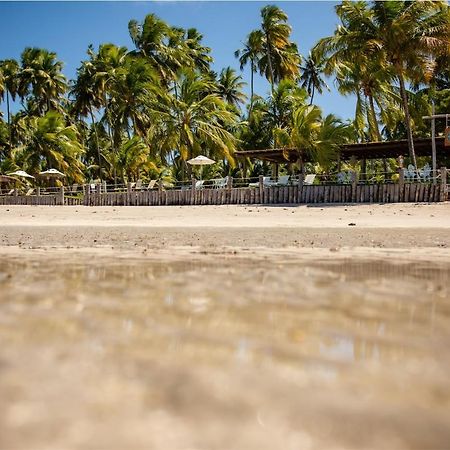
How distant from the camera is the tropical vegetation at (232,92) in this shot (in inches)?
886

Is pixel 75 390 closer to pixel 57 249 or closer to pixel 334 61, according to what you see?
pixel 57 249

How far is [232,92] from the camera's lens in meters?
42.5

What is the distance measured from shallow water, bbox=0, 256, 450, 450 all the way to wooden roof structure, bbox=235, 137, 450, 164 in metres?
19.3

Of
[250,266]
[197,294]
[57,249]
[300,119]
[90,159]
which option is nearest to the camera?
[197,294]

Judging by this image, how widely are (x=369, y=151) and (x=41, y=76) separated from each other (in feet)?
103

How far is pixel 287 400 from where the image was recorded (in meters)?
1.46

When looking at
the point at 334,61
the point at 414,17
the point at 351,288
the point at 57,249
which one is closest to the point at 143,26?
the point at 334,61

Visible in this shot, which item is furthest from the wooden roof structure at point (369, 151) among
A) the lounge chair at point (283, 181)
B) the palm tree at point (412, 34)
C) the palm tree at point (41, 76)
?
the palm tree at point (41, 76)

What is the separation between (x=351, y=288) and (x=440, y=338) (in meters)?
1.32

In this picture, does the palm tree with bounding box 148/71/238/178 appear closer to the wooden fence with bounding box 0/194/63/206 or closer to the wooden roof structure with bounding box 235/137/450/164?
the wooden roof structure with bounding box 235/137/450/164

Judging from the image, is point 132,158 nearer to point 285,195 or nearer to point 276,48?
point 276,48

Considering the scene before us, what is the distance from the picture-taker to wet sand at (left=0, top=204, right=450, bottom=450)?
4.19 ft

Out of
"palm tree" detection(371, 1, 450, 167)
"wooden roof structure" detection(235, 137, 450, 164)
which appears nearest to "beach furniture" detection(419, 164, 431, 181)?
"palm tree" detection(371, 1, 450, 167)

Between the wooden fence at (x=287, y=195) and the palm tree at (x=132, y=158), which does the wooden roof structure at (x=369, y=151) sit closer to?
the wooden fence at (x=287, y=195)
